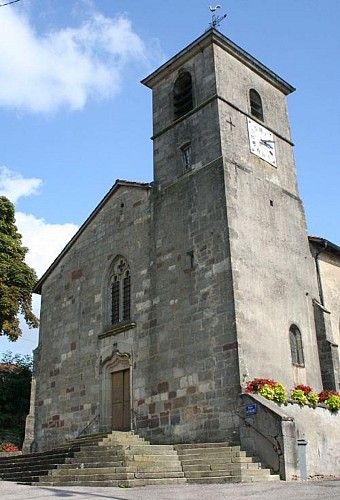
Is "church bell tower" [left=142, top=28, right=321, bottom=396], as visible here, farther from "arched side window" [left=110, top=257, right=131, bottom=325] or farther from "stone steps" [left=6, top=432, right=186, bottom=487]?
"stone steps" [left=6, top=432, right=186, bottom=487]

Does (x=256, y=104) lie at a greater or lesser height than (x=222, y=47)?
lesser

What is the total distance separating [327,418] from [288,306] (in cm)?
346

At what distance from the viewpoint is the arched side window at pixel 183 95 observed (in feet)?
68.3

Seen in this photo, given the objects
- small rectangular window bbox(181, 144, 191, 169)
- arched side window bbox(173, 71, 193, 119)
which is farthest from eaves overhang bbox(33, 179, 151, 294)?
arched side window bbox(173, 71, 193, 119)

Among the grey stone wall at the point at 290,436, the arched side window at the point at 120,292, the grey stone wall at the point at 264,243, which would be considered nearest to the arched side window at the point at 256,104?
the grey stone wall at the point at 264,243

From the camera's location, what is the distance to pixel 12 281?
27047mm

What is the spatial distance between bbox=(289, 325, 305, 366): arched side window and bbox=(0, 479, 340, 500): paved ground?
18.7ft

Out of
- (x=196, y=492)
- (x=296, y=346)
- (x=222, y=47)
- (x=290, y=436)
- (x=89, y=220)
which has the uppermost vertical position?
(x=222, y=47)

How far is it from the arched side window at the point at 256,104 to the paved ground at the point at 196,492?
43.4 ft

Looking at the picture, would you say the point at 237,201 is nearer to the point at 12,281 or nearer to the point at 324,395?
the point at 324,395

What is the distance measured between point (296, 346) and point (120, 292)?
254 inches

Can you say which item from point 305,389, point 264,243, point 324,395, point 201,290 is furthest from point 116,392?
point 264,243

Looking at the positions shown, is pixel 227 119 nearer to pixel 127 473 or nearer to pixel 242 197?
pixel 242 197

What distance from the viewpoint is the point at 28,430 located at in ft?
71.9
